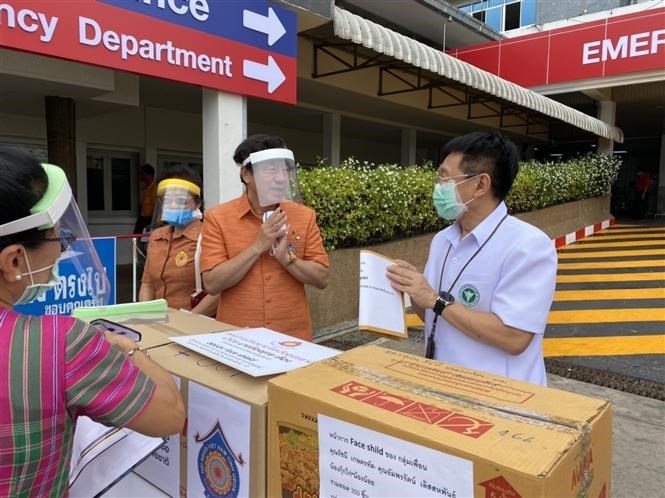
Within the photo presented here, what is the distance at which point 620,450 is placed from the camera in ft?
9.70

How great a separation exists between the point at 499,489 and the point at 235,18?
486 cm

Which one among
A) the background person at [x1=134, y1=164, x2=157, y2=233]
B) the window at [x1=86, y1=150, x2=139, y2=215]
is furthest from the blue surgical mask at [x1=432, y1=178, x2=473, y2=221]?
the window at [x1=86, y1=150, x2=139, y2=215]

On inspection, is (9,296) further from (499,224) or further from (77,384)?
(499,224)

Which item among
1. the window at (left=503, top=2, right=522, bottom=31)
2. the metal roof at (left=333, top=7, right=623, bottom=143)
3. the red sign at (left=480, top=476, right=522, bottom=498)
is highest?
the window at (left=503, top=2, right=522, bottom=31)

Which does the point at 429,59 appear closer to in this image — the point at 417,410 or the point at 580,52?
the point at 580,52

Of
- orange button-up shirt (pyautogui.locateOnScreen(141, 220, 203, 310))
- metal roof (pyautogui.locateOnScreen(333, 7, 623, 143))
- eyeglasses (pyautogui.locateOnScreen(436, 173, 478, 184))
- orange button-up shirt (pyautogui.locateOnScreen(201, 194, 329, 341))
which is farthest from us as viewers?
metal roof (pyautogui.locateOnScreen(333, 7, 623, 143))

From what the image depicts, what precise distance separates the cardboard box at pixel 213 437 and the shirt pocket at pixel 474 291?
79cm

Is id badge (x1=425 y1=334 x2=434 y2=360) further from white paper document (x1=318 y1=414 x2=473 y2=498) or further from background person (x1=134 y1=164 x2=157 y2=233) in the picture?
background person (x1=134 y1=164 x2=157 y2=233)

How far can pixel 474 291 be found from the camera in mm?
1692

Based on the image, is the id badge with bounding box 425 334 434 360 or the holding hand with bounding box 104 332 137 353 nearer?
the holding hand with bounding box 104 332 137 353

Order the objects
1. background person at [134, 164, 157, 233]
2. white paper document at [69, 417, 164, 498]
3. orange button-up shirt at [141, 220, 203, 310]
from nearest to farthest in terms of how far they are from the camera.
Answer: white paper document at [69, 417, 164, 498] < orange button-up shirt at [141, 220, 203, 310] < background person at [134, 164, 157, 233]

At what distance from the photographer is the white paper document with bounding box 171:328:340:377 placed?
1.29 m

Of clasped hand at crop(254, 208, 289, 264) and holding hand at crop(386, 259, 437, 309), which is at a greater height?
clasped hand at crop(254, 208, 289, 264)

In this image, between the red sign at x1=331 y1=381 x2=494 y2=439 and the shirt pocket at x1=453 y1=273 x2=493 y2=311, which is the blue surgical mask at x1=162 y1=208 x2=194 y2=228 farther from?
the red sign at x1=331 y1=381 x2=494 y2=439
